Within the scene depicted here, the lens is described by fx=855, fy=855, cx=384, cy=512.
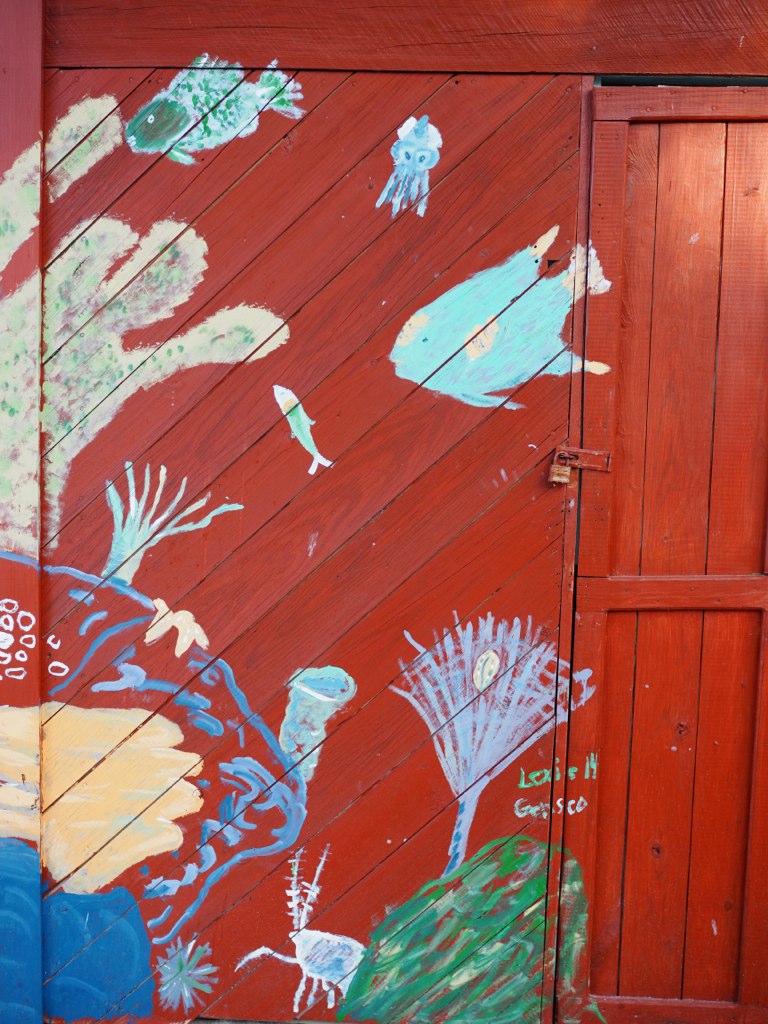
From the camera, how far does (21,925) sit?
7.29 ft

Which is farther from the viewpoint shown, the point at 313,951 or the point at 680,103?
the point at 313,951

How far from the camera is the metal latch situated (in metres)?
2.11

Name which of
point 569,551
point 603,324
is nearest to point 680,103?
point 603,324

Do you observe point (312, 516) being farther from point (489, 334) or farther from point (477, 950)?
point (477, 950)

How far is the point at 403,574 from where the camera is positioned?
2160 millimetres

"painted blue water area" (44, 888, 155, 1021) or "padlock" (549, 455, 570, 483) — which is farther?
"painted blue water area" (44, 888, 155, 1021)

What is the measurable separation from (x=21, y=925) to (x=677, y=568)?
1929 millimetres

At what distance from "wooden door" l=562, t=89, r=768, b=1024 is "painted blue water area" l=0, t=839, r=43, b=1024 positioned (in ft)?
4.57

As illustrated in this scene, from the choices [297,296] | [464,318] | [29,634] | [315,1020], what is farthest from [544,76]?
[315,1020]

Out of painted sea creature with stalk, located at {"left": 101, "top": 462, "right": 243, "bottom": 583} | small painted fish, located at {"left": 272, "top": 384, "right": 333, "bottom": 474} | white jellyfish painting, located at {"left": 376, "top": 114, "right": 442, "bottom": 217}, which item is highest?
white jellyfish painting, located at {"left": 376, "top": 114, "right": 442, "bottom": 217}

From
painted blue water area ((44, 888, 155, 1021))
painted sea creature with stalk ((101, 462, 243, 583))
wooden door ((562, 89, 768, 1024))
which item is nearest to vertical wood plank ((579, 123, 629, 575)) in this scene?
wooden door ((562, 89, 768, 1024))

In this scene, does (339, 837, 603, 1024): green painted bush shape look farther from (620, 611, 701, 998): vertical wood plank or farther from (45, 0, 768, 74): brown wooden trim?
(45, 0, 768, 74): brown wooden trim

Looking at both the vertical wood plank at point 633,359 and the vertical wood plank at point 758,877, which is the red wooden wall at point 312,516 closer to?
the vertical wood plank at point 633,359

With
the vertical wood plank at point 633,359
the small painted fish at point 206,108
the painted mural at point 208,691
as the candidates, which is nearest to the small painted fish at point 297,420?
the painted mural at point 208,691
